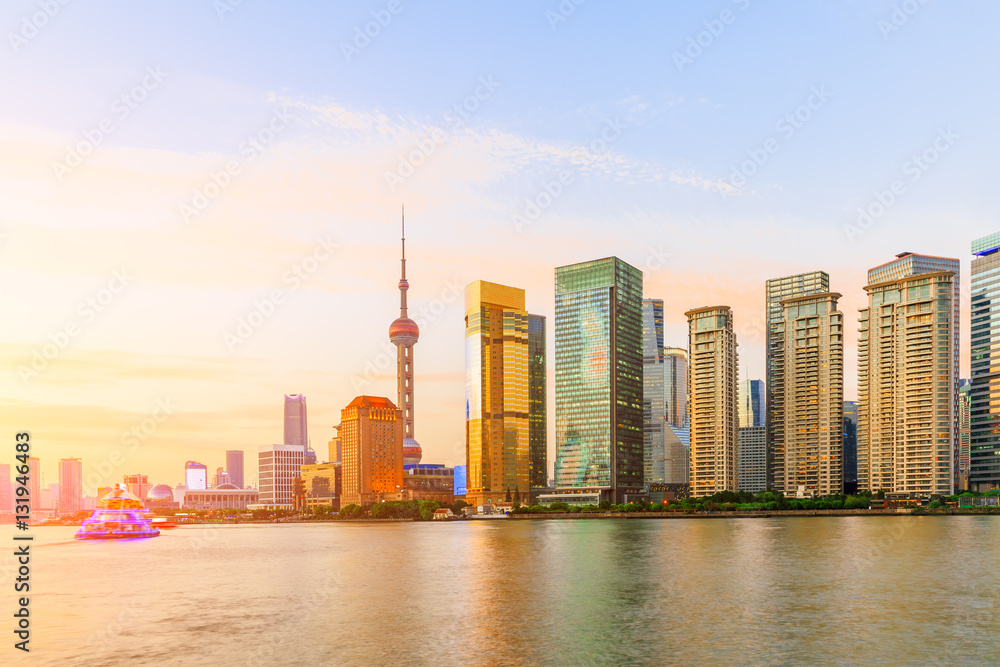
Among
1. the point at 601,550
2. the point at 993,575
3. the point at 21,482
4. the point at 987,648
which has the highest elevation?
the point at 21,482

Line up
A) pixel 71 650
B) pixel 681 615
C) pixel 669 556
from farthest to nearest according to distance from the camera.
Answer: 1. pixel 669 556
2. pixel 681 615
3. pixel 71 650

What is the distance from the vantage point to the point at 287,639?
60406 millimetres

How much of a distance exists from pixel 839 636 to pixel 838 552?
241 ft

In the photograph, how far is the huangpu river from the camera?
55.2 metres

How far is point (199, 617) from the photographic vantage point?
235ft

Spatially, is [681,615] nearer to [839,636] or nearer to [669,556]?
[839,636]

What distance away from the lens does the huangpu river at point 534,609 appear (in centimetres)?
5518

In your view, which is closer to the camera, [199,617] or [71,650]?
[71,650]

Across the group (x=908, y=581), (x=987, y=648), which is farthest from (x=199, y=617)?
(x=908, y=581)

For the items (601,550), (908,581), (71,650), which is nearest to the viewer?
(71,650)

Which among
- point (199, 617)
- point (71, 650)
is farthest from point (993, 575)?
point (71, 650)

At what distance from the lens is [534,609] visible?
7375 centimetres

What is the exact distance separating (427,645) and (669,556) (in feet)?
246

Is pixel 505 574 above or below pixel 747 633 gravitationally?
below
